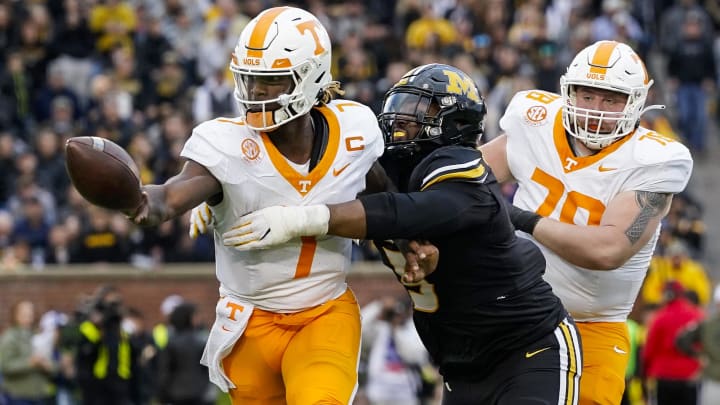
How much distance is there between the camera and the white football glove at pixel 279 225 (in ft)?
16.6

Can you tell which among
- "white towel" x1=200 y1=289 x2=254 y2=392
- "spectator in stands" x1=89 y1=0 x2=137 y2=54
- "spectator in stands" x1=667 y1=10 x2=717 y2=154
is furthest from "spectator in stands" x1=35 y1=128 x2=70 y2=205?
"white towel" x1=200 y1=289 x2=254 y2=392

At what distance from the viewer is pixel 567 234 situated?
577cm

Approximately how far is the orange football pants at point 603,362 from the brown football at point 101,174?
86.0 inches

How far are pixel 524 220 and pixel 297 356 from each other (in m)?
1.11

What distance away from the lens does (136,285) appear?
13125 mm

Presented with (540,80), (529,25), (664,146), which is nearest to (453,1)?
(529,25)

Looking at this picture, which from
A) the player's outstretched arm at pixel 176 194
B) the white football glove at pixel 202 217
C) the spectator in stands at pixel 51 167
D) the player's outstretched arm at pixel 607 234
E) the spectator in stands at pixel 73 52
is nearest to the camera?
the player's outstretched arm at pixel 176 194

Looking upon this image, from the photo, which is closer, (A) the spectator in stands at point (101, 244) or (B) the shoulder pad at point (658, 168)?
(B) the shoulder pad at point (658, 168)

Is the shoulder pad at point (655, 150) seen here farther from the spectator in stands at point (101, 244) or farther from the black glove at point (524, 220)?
the spectator in stands at point (101, 244)

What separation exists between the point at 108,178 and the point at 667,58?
13.1 meters

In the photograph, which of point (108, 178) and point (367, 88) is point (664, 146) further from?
point (367, 88)

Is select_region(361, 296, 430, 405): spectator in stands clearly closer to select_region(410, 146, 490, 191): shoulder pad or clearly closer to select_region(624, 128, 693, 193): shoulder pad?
select_region(624, 128, 693, 193): shoulder pad

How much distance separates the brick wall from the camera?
12961 mm

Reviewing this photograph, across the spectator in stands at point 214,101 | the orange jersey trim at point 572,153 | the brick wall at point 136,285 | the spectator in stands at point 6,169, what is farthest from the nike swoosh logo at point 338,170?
the spectator in stands at point 6,169
